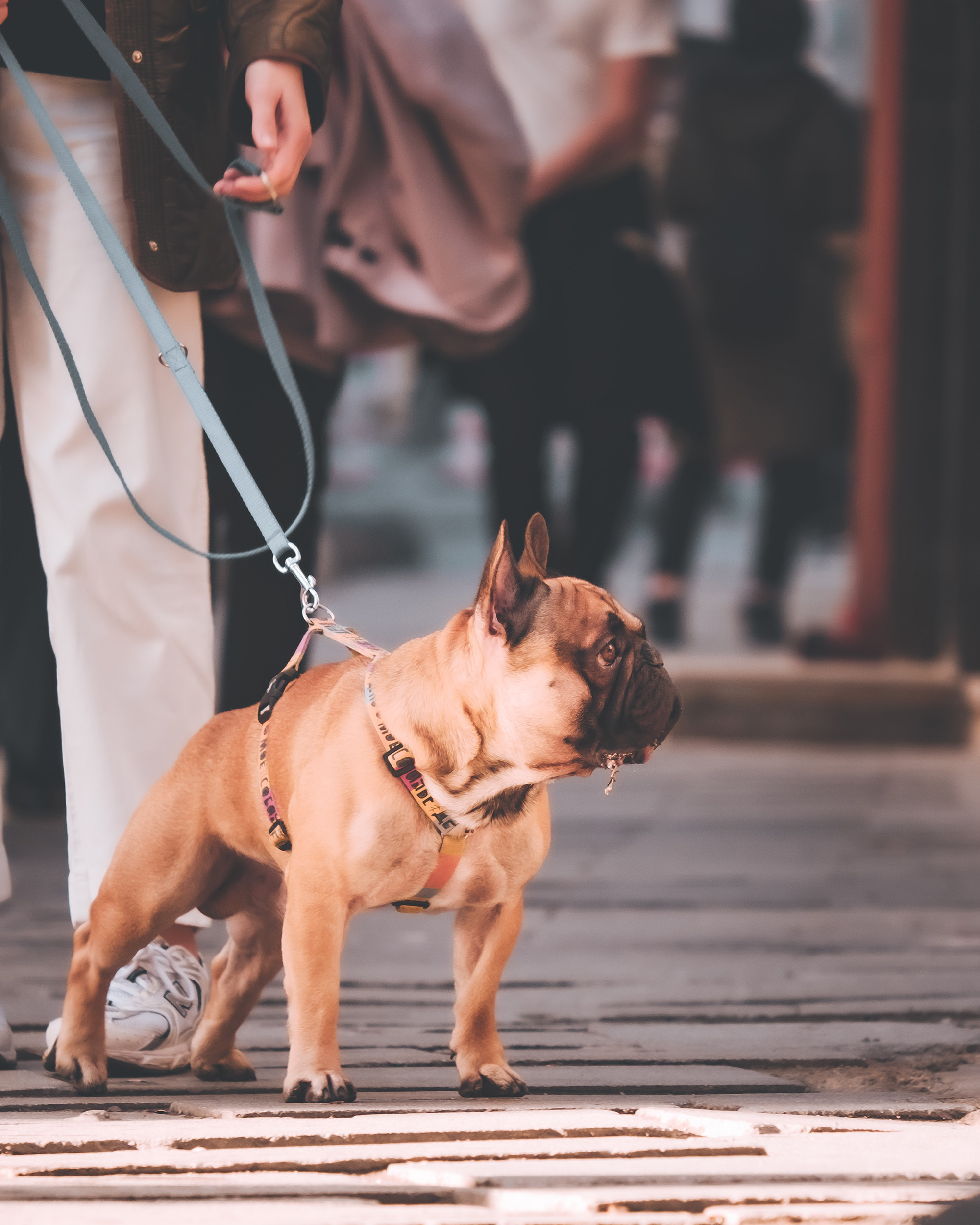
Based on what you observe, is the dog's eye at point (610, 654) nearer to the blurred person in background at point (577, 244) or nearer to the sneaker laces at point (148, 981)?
the sneaker laces at point (148, 981)

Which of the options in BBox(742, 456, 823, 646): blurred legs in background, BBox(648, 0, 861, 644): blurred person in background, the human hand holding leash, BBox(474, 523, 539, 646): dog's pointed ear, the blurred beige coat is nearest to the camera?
BBox(474, 523, 539, 646): dog's pointed ear

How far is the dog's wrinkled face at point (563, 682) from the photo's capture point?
Result: 2008mm

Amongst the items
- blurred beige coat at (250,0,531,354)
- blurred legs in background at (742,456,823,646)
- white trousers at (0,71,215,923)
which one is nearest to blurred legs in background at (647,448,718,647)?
blurred legs in background at (742,456,823,646)

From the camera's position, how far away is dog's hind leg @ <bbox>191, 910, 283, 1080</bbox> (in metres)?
2.28

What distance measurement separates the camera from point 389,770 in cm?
201

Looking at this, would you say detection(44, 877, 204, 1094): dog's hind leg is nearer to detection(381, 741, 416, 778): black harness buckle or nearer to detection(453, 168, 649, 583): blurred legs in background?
detection(381, 741, 416, 778): black harness buckle

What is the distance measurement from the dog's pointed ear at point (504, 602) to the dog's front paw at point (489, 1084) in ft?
1.73

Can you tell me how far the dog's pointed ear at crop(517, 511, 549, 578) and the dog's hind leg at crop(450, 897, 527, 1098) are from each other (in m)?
0.40

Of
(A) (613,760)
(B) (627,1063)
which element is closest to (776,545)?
(B) (627,1063)

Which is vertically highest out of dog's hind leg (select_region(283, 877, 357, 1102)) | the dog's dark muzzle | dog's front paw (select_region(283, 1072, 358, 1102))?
the dog's dark muzzle

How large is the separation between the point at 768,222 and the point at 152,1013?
4.13 m

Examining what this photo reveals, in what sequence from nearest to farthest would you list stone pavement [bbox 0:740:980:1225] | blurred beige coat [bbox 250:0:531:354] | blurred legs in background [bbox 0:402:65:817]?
stone pavement [bbox 0:740:980:1225]
blurred beige coat [bbox 250:0:531:354]
blurred legs in background [bbox 0:402:65:817]

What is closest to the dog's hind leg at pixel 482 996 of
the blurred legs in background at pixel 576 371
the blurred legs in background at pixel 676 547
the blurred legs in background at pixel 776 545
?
the blurred legs in background at pixel 576 371

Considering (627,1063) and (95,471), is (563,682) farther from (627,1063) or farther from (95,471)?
(95,471)
